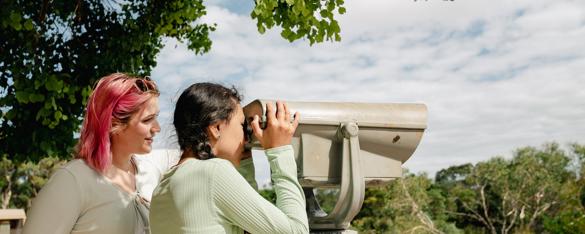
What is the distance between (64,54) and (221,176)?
219 inches

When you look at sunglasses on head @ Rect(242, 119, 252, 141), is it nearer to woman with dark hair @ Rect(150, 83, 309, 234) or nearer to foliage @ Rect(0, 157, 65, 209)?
woman with dark hair @ Rect(150, 83, 309, 234)

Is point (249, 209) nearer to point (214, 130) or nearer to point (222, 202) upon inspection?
point (222, 202)

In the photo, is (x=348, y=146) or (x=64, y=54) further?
(x=64, y=54)

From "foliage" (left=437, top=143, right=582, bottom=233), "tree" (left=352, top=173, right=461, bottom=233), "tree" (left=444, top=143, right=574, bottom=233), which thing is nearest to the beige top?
"tree" (left=352, top=173, right=461, bottom=233)

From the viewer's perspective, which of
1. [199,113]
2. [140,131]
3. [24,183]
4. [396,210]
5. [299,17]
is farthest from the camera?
[24,183]

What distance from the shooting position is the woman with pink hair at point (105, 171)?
181 centimetres

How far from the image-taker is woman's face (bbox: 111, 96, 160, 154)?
6.41 ft

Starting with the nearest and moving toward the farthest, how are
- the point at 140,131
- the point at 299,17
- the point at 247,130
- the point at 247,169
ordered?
the point at 247,130 → the point at 247,169 → the point at 140,131 → the point at 299,17

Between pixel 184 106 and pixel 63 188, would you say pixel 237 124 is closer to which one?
pixel 184 106

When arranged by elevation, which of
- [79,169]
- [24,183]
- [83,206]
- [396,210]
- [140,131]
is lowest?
[396,210]

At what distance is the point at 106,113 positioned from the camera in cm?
190

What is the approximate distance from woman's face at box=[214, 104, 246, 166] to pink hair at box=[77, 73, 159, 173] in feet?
1.36

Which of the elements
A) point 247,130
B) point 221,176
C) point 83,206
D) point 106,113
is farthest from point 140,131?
point 221,176

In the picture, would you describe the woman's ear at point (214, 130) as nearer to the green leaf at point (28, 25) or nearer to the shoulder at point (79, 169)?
the shoulder at point (79, 169)
